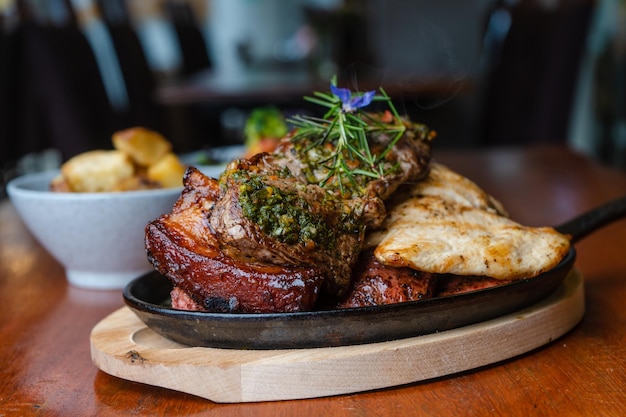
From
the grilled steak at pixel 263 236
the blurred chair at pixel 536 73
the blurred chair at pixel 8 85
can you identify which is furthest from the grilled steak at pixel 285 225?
the blurred chair at pixel 536 73

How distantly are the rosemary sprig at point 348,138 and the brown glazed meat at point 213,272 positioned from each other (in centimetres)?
13

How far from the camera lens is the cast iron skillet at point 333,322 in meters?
0.76

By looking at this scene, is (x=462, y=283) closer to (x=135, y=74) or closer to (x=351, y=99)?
(x=351, y=99)

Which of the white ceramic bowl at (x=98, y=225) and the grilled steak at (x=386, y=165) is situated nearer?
the grilled steak at (x=386, y=165)

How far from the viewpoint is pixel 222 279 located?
0.79 m

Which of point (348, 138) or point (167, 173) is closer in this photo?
point (348, 138)

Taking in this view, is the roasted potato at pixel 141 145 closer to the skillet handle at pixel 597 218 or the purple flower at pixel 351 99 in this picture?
the purple flower at pixel 351 99

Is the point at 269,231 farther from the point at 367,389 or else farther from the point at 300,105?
the point at 300,105

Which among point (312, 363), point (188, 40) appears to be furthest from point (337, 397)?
point (188, 40)

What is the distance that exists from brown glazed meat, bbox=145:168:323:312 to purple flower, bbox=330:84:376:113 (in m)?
0.20

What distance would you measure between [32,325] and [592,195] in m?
1.39

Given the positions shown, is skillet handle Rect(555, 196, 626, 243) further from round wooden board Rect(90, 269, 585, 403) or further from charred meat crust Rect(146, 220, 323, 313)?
charred meat crust Rect(146, 220, 323, 313)

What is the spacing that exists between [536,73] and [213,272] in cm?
390

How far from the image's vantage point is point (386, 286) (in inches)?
32.8
